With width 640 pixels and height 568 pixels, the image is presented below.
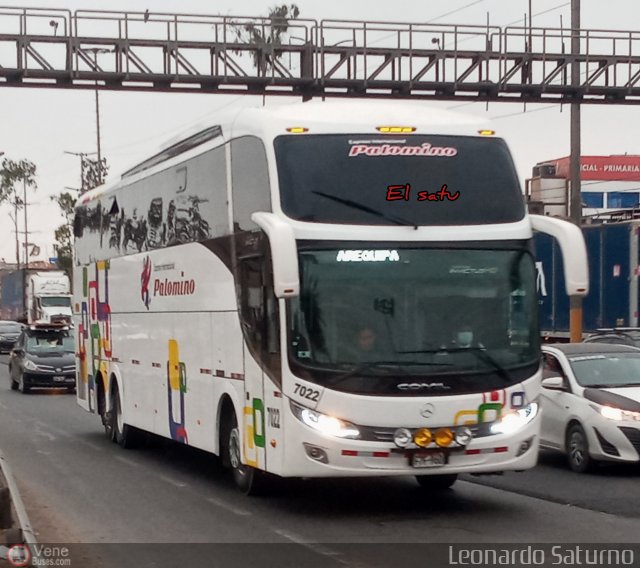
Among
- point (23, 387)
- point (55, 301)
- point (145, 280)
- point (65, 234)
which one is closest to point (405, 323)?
point (145, 280)

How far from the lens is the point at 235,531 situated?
11.4 m

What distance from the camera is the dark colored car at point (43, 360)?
35.1 meters

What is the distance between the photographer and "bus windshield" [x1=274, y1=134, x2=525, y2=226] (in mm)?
12078

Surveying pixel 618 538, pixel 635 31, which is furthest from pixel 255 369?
pixel 635 31

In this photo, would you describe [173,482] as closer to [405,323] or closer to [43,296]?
[405,323]

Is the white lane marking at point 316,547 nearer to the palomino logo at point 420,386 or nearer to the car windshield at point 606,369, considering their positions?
the palomino logo at point 420,386

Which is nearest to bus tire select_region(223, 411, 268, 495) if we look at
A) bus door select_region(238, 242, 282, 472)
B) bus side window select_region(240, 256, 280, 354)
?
bus door select_region(238, 242, 282, 472)

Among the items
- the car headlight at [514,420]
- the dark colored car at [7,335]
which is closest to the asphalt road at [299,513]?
the car headlight at [514,420]

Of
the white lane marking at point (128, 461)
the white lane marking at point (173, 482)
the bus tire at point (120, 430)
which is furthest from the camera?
the bus tire at point (120, 430)

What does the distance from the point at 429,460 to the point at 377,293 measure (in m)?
1.50

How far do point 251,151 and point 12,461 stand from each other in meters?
7.26

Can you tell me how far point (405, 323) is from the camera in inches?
465

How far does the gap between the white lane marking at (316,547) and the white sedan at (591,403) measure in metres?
5.19

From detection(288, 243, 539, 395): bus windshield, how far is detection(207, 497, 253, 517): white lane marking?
5.23ft
